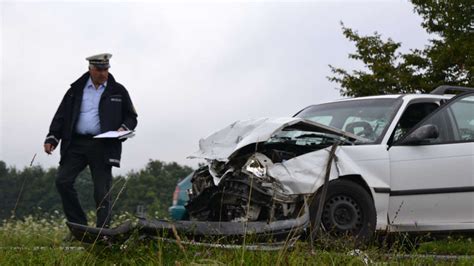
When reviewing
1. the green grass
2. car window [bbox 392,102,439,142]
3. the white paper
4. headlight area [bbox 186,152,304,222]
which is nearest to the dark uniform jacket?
the white paper

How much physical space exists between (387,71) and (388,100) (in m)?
8.59

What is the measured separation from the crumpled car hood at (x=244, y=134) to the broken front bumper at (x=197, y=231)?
0.96 m

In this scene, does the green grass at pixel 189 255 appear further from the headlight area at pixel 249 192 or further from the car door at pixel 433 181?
the car door at pixel 433 181

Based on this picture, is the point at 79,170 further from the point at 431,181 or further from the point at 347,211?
the point at 431,181

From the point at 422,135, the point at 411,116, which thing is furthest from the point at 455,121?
the point at 422,135

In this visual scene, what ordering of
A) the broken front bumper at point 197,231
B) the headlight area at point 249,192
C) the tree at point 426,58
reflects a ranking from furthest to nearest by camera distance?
the tree at point 426,58
the headlight area at point 249,192
the broken front bumper at point 197,231

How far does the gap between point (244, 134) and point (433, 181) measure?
1.78 m

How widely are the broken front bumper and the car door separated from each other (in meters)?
1.51

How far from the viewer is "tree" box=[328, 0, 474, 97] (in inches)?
575

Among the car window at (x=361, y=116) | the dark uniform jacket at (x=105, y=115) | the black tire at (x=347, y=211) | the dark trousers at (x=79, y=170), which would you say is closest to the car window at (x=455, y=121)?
the car window at (x=361, y=116)

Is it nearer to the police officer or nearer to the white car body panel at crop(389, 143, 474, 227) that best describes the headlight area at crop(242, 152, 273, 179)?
the white car body panel at crop(389, 143, 474, 227)

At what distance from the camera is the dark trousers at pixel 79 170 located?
23.4 feet

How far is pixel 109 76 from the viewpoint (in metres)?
7.50

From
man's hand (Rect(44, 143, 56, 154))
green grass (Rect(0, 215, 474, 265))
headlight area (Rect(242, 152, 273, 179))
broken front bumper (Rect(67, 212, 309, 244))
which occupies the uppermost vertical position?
man's hand (Rect(44, 143, 56, 154))
